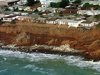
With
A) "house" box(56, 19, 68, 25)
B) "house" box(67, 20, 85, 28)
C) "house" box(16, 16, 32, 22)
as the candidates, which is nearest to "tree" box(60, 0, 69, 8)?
"house" box(16, 16, 32, 22)

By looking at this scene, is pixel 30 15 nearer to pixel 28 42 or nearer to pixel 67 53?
pixel 28 42

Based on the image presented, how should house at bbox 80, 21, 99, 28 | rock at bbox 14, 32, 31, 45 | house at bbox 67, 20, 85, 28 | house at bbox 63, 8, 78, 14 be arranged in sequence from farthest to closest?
1. house at bbox 63, 8, 78, 14
2. house at bbox 67, 20, 85, 28
3. house at bbox 80, 21, 99, 28
4. rock at bbox 14, 32, 31, 45

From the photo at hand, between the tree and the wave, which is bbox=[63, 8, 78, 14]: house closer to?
the tree

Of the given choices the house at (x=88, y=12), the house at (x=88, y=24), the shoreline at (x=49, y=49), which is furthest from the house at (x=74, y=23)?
the shoreline at (x=49, y=49)

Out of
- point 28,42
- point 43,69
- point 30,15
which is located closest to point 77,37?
point 28,42

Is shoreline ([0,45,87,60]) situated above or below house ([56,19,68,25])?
below

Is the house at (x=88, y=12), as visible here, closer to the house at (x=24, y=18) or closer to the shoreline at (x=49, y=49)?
the house at (x=24, y=18)

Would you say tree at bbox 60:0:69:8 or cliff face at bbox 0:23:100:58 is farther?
tree at bbox 60:0:69:8

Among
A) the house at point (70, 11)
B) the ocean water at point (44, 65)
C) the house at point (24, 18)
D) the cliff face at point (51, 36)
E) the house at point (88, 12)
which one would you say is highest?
the house at point (88, 12)
